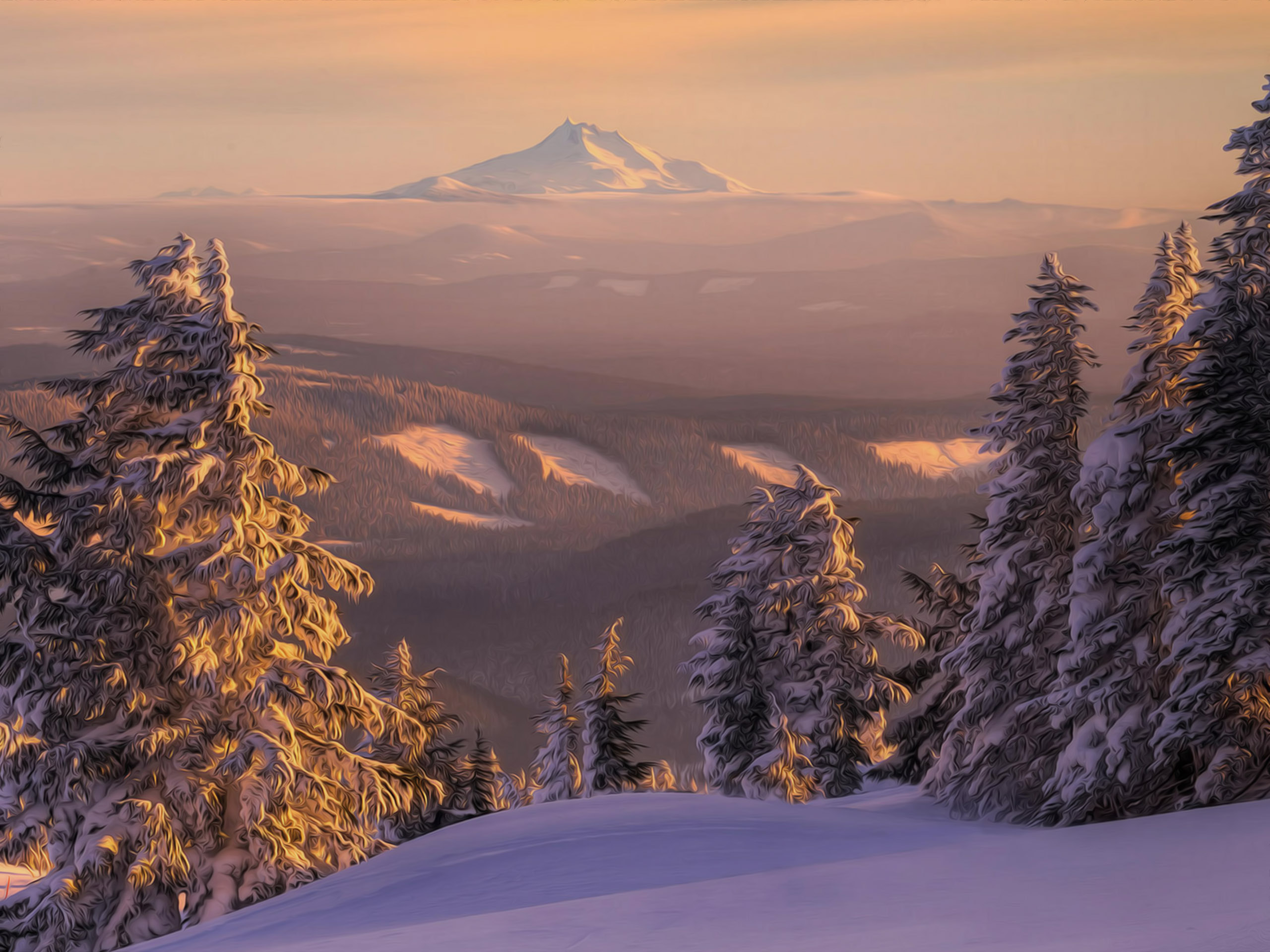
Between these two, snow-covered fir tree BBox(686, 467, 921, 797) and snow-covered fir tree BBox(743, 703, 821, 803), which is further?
snow-covered fir tree BBox(686, 467, 921, 797)

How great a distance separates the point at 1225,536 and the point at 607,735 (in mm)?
27948

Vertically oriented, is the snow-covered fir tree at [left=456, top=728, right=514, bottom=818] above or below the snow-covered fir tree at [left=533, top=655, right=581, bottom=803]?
below

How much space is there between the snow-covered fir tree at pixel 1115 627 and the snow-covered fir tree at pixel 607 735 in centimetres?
2333

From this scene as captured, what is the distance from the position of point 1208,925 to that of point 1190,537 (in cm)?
1023

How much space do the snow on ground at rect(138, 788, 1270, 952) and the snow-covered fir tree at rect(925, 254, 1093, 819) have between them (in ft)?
31.8

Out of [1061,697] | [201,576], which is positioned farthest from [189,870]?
[1061,697]

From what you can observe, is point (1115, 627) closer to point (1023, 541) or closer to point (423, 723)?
point (1023, 541)

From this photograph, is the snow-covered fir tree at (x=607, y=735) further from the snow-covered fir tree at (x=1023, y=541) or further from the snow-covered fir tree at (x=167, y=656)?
the snow-covered fir tree at (x=167, y=656)

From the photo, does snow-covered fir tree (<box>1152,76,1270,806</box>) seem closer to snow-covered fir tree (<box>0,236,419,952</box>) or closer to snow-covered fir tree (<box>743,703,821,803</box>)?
snow-covered fir tree (<box>0,236,419,952</box>)

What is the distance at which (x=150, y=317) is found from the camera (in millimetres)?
20375

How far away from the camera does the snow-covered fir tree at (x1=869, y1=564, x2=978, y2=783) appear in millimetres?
33344

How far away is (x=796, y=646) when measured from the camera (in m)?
33.4

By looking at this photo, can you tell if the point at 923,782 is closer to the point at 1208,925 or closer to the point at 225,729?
the point at 225,729

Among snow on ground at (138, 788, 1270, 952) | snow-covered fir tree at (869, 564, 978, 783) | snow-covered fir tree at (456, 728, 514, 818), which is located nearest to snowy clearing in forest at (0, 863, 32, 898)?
snow-covered fir tree at (456, 728, 514, 818)
